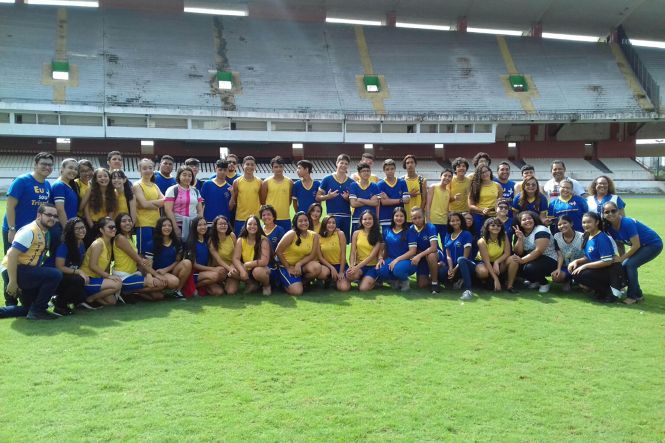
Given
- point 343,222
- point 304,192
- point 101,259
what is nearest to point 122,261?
point 101,259

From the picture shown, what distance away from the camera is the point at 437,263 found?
20.8ft

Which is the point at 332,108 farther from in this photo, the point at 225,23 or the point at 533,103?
the point at 533,103

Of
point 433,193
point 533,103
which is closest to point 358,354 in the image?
point 433,193

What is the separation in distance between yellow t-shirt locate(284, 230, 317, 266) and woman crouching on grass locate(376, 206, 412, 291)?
36.6 inches

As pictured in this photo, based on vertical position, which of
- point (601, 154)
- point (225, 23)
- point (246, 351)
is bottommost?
point (246, 351)

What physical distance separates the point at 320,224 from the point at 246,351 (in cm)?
285

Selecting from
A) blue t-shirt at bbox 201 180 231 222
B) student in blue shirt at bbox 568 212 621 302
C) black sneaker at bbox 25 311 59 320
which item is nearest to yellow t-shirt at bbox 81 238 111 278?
black sneaker at bbox 25 311 59 320

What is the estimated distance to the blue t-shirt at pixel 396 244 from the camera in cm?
643

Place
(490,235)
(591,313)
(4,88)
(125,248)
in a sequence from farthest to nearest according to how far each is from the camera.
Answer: (4,88)
(490,235)
(125,248)
(591,313)

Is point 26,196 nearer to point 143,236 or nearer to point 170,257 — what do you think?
point 143,236

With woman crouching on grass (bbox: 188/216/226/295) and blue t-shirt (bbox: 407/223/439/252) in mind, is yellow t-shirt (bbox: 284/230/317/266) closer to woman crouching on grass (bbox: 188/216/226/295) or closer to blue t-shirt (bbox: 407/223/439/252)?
woman crouching on grass (bbox: 188/216/226/295)

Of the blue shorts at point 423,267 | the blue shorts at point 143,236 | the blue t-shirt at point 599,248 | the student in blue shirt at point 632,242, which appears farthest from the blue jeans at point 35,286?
the student in blue shirt at point 632,242

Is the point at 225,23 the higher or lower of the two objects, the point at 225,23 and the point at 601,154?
the higher

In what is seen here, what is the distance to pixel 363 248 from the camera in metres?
6.42
